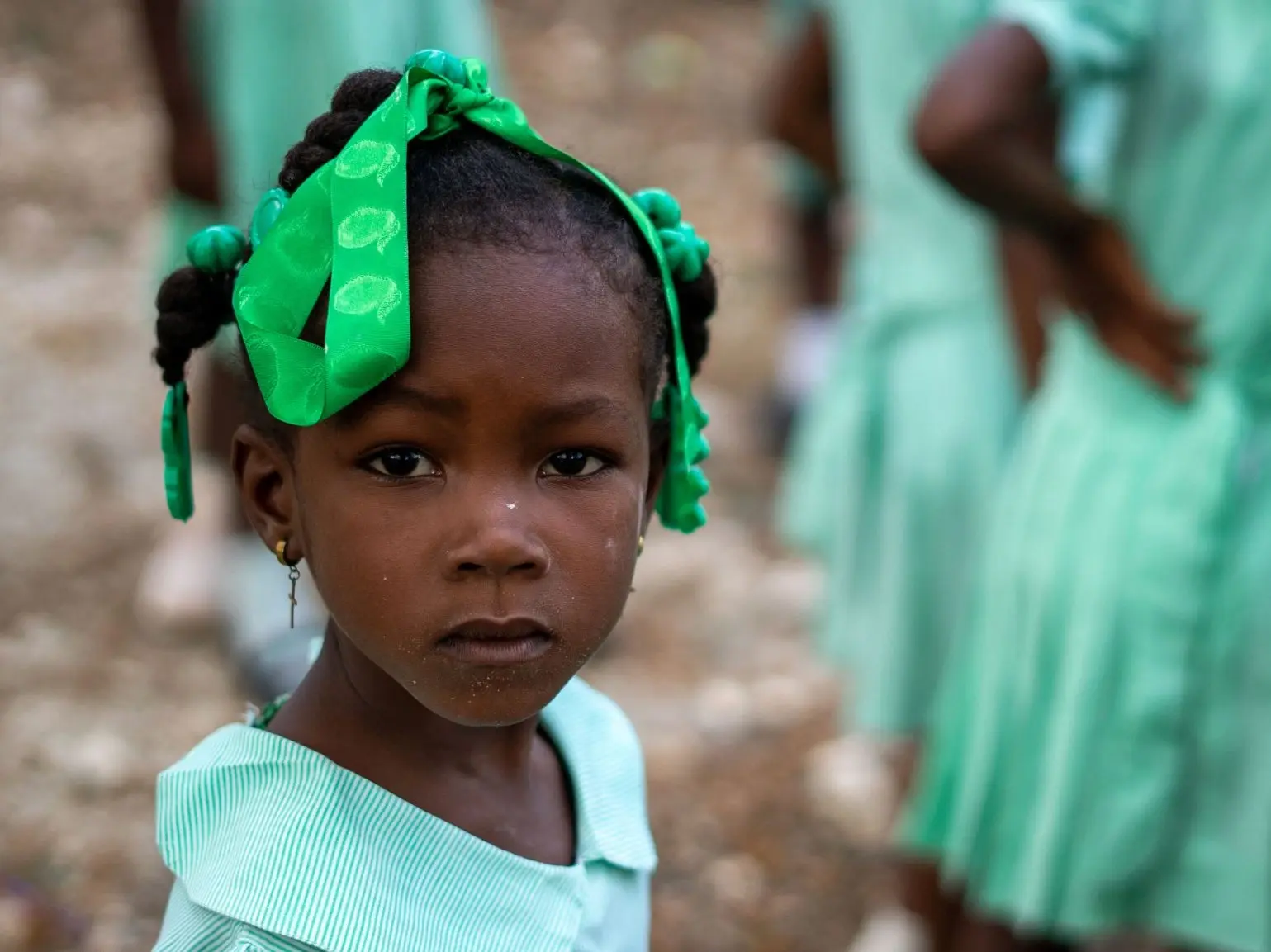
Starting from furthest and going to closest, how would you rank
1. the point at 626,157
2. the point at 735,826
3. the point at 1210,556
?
the point at 626,157
the point at 735,826
the point at 1210,556

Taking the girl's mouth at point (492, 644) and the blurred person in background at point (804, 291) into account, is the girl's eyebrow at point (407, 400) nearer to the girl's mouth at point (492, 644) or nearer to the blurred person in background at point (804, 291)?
the girl's mouth at point (492, 644)

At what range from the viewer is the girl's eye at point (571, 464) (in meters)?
1.16

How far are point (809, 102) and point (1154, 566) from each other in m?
1.54

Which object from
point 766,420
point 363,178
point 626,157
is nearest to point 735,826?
point 766,420

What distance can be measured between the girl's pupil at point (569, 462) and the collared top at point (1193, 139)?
1.11 m

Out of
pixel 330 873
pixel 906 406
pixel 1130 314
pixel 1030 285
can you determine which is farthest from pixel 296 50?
pixel 330 873

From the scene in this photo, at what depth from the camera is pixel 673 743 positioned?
3.29 metres

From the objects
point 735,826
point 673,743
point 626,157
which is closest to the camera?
point 735,826

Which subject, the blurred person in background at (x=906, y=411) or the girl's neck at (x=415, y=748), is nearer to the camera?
the girl's neck at (x=415, y=748)

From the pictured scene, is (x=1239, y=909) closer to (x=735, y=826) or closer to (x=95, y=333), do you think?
(x=735, y=826)

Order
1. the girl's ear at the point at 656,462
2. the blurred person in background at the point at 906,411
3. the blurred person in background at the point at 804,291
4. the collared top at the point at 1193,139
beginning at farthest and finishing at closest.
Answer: the blurred person in background at the point at 804,291 → the blurred person in background at the point at 906,411 → the collared top at the point at 1193,139 → the girl's ear at the point at 656,462

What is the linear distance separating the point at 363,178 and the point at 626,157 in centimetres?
561

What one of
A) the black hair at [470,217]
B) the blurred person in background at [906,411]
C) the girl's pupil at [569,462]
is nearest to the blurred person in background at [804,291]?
the blurred person in background at [906,411]

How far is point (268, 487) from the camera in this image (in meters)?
1.26
